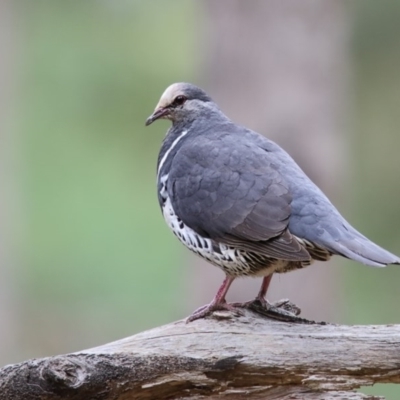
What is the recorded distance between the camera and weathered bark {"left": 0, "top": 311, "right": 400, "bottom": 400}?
3.99 metres

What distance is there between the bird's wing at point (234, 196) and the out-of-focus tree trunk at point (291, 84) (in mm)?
1738

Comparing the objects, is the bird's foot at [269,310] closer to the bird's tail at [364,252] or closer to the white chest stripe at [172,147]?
the bird's tail at [364,252]

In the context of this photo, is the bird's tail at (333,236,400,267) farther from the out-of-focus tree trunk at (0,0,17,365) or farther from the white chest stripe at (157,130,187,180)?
the out-of-focus tree trunk at (0,0,17,365)

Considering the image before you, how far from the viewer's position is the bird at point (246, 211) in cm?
446

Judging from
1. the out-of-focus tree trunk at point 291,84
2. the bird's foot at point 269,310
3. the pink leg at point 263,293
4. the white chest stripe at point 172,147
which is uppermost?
the out-of-focus tree trunk at point 291,84

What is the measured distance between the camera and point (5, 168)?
1154 centimetres

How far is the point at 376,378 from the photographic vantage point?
411cm

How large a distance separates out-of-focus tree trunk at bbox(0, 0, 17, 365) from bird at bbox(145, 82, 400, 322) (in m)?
6.28

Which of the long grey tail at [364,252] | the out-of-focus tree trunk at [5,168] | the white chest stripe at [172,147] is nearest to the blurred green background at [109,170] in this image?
the out-of-focus tree trunk at [5,168]

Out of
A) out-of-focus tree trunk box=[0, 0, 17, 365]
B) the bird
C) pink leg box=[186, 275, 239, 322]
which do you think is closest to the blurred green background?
out-of-focus tree trunk box=[0, 0, 17, 365]

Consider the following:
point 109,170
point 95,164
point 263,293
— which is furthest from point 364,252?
point 109,170

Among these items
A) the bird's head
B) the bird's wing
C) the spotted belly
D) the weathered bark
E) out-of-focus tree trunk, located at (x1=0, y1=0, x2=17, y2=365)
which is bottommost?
Result: the weathered bark

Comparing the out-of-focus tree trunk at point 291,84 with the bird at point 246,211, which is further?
the out-of-focus tree trunk at point 291,84

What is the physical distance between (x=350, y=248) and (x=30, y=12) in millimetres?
11344
